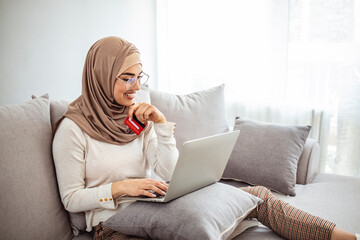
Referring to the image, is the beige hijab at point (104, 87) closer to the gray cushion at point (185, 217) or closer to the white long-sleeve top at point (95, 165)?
the white long-sleeve top at point (95, 165)

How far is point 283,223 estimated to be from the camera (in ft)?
4.60

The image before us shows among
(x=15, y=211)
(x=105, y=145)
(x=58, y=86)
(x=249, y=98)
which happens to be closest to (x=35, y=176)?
(x=15, y=211)

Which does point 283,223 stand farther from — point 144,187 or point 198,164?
point 144,187

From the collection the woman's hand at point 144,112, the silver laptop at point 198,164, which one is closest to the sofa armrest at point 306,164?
the silver laptop at point 198,164

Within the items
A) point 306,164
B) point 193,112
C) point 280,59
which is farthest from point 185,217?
point 280,59

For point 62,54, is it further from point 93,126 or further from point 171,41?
point 171,41

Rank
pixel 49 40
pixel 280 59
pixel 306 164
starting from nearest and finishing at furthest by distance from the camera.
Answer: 1. pixel 49 40
2. pixel 306 164
3. pixel 280 59

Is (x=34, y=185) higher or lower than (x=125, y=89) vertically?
lower

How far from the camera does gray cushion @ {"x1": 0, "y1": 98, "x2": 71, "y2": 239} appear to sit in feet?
4.06

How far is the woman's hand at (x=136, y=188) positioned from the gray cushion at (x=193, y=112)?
2.56 feet

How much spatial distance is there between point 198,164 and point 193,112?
944mm

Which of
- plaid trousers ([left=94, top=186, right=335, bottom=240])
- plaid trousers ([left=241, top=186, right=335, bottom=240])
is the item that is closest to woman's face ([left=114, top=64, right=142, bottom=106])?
plaid trousers ([left=94, top=186, right=335, bottom=240])

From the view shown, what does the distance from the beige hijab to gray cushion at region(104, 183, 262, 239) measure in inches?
14.0

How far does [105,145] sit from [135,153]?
0.46ft
